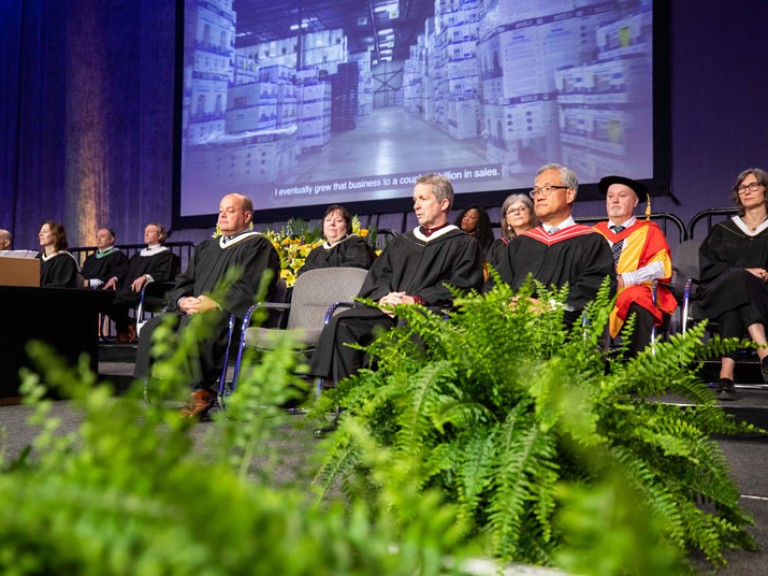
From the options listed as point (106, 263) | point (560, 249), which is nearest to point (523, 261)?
point (560, 249)

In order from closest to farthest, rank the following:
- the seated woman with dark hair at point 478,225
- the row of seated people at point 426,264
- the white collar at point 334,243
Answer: the row of seated people at point 426,264 < the seated woman with dark hair at point 478,225 < the white collar at point 334,243

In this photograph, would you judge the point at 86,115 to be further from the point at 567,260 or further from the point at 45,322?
the point at 567,260

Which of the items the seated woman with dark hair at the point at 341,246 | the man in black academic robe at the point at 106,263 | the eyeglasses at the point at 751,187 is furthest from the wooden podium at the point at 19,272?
the man in black academic robe at the point at 106,263

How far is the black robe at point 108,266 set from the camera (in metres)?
9.48

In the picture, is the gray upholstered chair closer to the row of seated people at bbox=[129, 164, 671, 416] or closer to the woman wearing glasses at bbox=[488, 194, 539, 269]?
the row of seated people at bbox=[129, 164, 671, 416]

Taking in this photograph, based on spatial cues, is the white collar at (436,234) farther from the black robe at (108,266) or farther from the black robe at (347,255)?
the black robe at (108,266)

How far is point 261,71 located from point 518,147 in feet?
11.2

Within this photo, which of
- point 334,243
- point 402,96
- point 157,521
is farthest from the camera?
point 402,96

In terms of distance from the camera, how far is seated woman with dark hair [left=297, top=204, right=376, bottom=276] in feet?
19.1

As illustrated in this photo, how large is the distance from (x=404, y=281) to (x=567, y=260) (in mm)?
1000

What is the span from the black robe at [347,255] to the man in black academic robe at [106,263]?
438 cm

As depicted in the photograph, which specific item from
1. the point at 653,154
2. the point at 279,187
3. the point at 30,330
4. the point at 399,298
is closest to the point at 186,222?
the point at 279,187

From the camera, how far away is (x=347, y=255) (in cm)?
582

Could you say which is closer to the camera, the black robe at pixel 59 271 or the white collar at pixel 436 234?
the white collar at pixel 436 234
